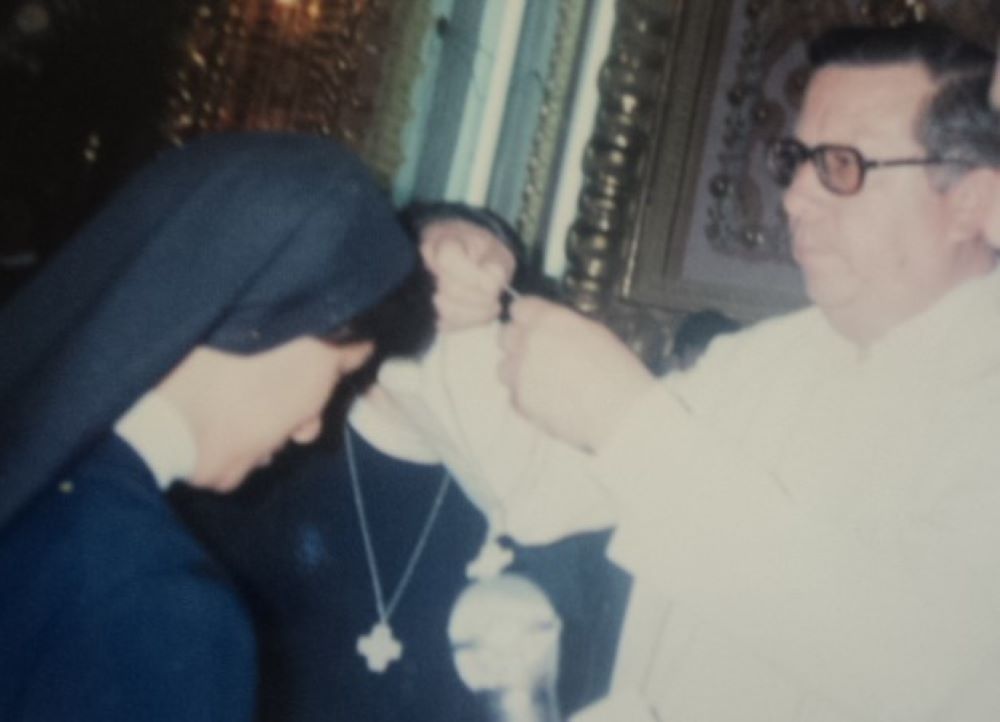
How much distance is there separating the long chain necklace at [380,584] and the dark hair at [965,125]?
0.52 meters

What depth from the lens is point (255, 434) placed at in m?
0.64

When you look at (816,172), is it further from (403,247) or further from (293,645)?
(293,645)

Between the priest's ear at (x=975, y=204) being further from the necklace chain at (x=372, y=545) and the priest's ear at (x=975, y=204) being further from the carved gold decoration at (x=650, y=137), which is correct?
the necklace chain at (x=372, y=545)

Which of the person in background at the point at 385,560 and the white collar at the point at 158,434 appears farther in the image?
the person in background at the point at 385,560

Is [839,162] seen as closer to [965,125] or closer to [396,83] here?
[965,125]

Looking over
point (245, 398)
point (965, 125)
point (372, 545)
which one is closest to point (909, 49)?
point (965, 125)

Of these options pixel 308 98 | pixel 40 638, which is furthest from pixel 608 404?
pixel 308 98

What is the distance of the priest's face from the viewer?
24.3 inches

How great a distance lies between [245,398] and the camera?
0.63m

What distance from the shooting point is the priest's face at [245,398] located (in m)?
0.62

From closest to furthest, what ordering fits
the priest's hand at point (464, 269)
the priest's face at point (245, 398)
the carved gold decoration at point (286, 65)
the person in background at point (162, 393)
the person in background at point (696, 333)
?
the person in background at point (162, 393) < the priest's face at point (245, 398) < the priest's hand at point (464, 269) < the person in background at point (696, 333) < the carved gold decoration at point (286, 65)

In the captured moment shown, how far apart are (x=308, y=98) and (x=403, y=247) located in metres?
0.48

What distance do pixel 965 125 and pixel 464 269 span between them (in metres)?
0.40

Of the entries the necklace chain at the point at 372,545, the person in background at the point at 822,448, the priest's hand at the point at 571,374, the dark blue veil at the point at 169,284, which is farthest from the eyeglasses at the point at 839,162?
the necklace chain at the point at 372,545
